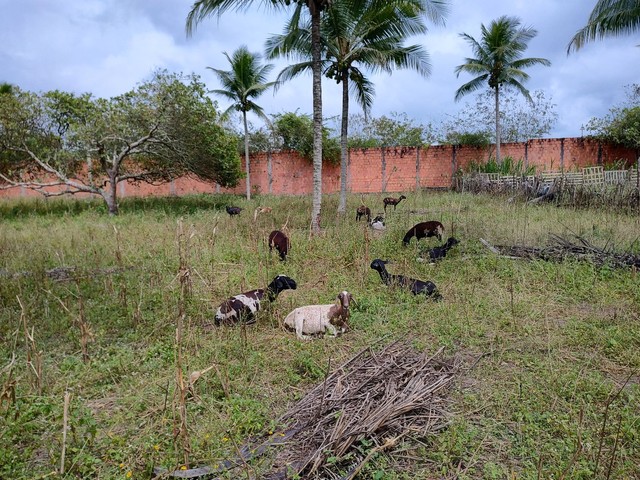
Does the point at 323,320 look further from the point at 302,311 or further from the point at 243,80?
the point at 243,80

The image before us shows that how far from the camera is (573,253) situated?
587cm

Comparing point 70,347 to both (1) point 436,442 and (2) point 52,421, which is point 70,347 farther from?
(1) point 436,442

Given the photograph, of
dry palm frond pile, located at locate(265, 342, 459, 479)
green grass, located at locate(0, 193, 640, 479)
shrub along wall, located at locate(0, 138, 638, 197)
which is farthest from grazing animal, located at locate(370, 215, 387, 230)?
shrub along wall, located at locate(0, 138, 638, 197)

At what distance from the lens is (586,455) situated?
7.29 ft

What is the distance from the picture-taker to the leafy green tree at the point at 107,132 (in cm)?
1173

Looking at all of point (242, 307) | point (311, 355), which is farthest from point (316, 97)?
point (311, 355)

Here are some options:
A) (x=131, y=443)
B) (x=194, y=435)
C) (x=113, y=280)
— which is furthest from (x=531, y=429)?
(x=113, y=280)

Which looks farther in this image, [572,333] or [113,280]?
[113,280]

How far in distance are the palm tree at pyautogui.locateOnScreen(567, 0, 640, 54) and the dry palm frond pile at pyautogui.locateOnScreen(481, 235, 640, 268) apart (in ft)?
28.2

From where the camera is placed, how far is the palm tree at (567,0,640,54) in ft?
35.5

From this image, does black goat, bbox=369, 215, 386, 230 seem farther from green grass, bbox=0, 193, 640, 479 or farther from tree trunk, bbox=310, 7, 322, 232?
green grass, bbox=0, 193, 640, 479

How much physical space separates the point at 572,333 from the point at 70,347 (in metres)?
4.53

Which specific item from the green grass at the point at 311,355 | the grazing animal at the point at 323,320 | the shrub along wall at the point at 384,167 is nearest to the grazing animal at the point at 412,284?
the green grass at the point at 311,355

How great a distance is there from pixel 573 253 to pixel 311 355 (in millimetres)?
4519
